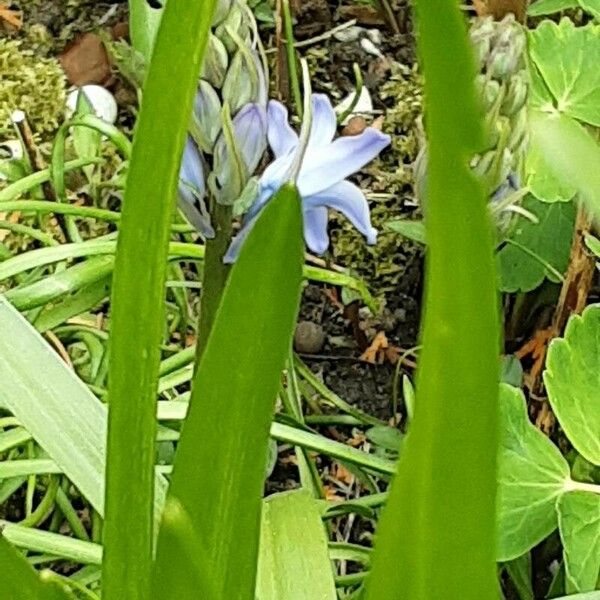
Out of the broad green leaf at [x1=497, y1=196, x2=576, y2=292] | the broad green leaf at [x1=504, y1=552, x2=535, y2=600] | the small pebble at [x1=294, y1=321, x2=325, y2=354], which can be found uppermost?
the broad green leaf at [x1=497, y1=196, x2=576, y2=292]

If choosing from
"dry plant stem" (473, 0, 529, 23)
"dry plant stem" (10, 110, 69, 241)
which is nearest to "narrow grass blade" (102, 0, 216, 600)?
→ "dry plant stem" (473, 0, 529, 23)

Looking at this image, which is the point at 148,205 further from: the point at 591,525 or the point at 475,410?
the point at 591,525

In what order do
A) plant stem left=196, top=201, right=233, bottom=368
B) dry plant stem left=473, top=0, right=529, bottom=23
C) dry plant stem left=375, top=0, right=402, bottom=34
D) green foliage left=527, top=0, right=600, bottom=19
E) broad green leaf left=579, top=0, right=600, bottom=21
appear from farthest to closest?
dry plant stem left=375, top=0, right=402, bottom=34 → green foliage left=527, top=0, right=600, bottom=19 → dry plant stem left=473, top=0, right=529, bottom=23 → broad green leaf left=579, top=0, right=600, bottom=21 → plant stem left=196, top=201, right=233, bottom=368

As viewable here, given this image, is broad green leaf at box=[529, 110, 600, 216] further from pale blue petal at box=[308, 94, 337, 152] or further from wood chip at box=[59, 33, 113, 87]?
wood chip at box=[59, 33, 113, 87]

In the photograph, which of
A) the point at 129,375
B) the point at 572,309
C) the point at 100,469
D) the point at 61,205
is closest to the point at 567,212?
the point at 572,309

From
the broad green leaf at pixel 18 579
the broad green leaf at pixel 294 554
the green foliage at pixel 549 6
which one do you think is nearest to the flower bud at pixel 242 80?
the broad green leaf at pixel 294 554

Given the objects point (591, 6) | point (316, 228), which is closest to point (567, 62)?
point (591, 6)

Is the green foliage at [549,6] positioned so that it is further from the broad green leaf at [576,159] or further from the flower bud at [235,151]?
the broad green leaf at [576,159]

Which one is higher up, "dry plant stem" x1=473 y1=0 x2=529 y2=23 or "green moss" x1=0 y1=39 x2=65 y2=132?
"dry plant stem" x1=473 y1=0 x2=529 y2=23
